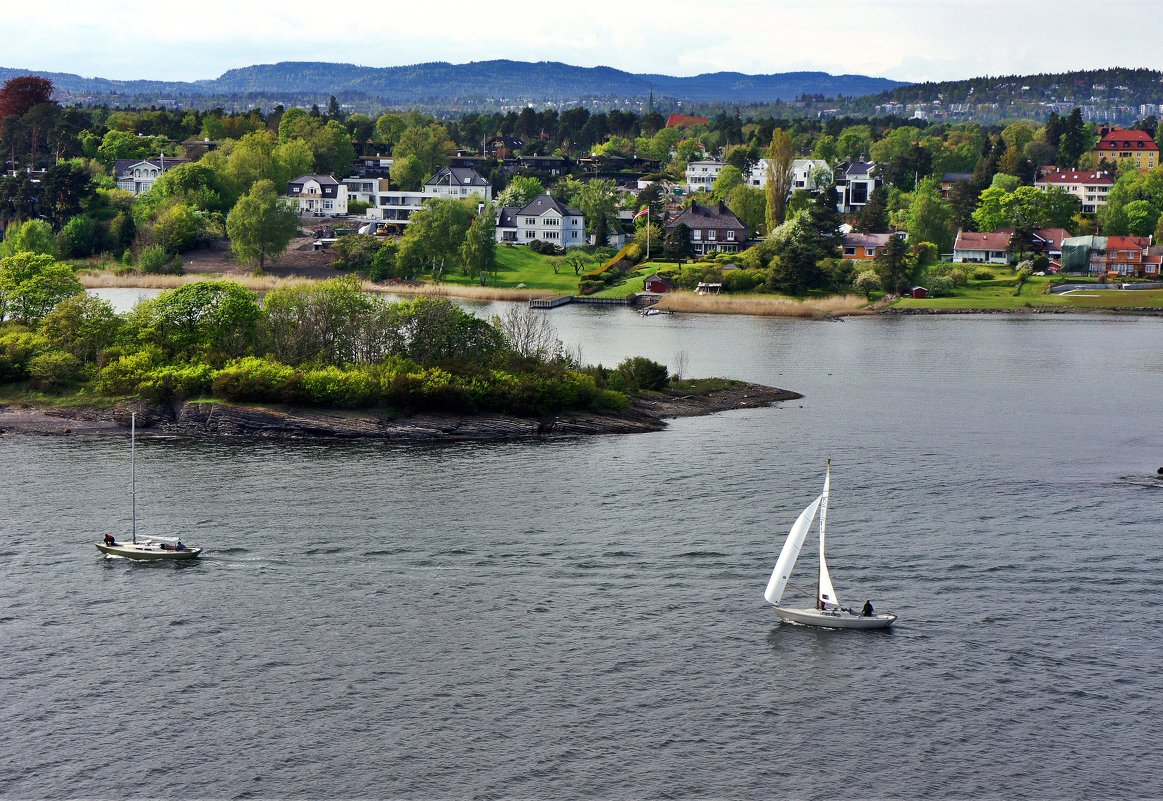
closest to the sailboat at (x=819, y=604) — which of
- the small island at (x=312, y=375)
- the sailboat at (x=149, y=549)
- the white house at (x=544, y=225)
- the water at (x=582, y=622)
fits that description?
the water at (x=582, y=622)

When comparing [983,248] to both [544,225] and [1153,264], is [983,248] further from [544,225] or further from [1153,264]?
[544,225]

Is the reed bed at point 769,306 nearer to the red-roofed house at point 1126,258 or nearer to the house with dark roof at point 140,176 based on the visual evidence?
the red-roofed house at point 1126,258

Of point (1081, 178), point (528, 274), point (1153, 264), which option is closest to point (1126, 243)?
point (1153, 264)

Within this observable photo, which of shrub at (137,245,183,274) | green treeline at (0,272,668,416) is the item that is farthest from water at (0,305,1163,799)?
shrub at (137,245,183,274)

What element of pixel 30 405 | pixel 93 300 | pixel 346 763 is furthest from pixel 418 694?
pixel 93 300

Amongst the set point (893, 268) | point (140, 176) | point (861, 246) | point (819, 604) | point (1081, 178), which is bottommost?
point (819, 604)

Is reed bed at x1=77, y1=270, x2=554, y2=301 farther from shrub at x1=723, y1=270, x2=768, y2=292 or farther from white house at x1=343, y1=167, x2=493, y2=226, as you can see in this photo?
white house at x1=343, y1=167, x2=493, y2=226
